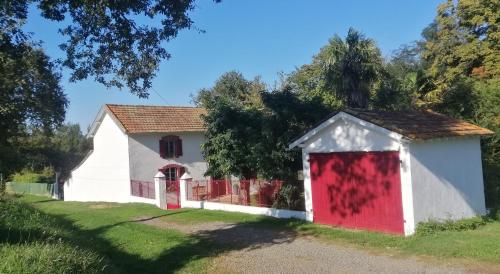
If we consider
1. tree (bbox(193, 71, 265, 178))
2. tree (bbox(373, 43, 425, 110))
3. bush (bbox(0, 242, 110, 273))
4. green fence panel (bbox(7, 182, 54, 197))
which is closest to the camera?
bush (bbox(0, 242, 110, 273))

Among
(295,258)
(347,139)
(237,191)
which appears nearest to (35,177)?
(237,191)

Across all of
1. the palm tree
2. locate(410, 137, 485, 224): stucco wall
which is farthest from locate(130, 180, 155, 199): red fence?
locate(410, 137, 485, 224): stucco wall

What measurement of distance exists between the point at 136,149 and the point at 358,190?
66.9ft

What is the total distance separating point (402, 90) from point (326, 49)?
→ 4.42m

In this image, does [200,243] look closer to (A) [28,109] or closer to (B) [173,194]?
(B) [173,194]

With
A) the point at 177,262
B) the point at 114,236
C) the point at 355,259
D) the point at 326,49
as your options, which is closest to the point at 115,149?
the point at 326,49

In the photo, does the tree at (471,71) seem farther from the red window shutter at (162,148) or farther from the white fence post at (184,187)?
the red window shutter at (162,148)

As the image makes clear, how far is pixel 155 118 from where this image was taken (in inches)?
1307

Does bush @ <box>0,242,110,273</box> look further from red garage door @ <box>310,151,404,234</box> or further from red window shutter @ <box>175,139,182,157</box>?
red window shutter @ <box>175,139,182,157</box>

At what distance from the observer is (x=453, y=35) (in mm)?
27938

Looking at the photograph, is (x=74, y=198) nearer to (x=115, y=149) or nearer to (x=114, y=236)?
(x=115, y=149)

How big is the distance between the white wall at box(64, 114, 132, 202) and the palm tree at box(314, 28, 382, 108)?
1398 cm

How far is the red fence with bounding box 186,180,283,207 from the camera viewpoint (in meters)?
18.1

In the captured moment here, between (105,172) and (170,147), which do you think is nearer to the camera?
(170,147)
